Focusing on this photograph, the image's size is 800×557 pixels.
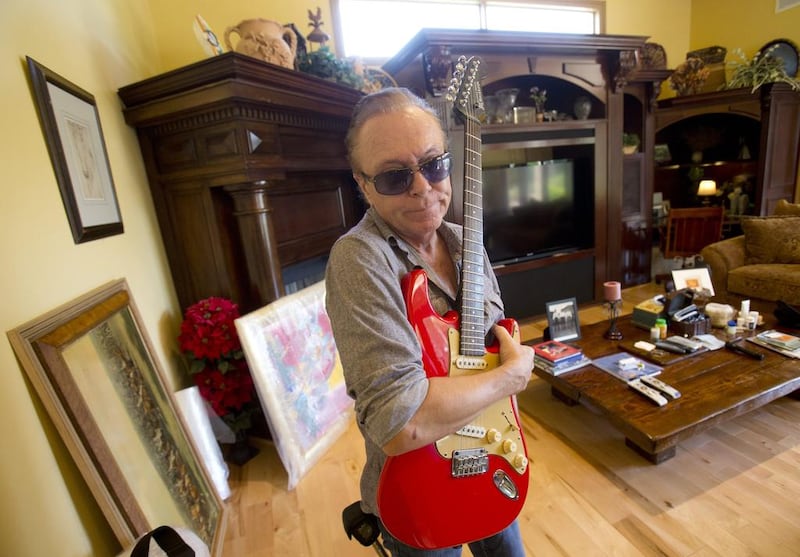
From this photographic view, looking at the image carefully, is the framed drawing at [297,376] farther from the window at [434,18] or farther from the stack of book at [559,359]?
the window at [434,18]

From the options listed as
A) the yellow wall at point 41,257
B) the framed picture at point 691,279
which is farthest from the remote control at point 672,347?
the yellow wall at point 41,257

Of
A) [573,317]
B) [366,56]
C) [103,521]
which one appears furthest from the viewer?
[366,56]

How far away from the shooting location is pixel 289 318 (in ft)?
5.99

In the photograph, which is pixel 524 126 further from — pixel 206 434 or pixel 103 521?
pixel 103 521

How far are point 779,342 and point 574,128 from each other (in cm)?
212

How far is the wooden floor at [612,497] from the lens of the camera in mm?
1312

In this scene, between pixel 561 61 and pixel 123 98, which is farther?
pixel 561 61

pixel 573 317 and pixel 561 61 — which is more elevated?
pixel 561 61

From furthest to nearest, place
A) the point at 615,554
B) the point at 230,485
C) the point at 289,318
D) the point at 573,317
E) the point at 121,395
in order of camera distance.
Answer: the point at 573,317
the point at 289,318
the point at 230,485
the point at 615,554
the point at 121,395

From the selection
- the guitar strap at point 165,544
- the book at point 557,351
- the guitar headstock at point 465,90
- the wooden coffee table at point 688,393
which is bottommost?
the wooden coffee table at point 688,393

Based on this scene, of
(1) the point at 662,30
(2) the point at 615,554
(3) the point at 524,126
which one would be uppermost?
(1) the point at 662,30

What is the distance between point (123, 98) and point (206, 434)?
1.43 metres

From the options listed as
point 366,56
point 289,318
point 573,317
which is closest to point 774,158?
point 573,317

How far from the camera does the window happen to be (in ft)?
9.15
